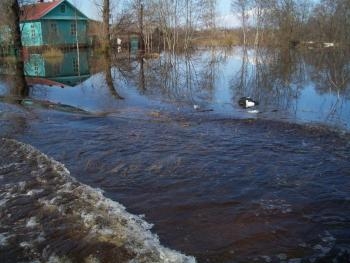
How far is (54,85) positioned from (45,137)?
9.91m

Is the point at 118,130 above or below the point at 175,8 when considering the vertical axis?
below

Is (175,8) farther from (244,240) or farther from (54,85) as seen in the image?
(244,240)

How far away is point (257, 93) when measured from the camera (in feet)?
52.1

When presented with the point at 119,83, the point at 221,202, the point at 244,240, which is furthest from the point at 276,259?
the point at 119,83

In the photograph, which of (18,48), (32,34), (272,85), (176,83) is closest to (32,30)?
(32,34)

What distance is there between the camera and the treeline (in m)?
52.4

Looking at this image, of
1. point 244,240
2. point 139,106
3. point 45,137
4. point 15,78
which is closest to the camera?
point 244,240

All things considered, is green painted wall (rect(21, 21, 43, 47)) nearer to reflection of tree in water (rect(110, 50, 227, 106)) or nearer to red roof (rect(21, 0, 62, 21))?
red roof (rect(21, 0, 62, 21))

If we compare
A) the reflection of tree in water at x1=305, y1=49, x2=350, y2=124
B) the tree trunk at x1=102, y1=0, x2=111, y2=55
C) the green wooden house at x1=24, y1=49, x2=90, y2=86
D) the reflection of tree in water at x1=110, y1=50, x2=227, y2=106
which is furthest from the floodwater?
the tree trunk at x1=102, y1=0, x2=111, y2=55

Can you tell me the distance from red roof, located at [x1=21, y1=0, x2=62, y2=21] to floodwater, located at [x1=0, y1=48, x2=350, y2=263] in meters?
34.5

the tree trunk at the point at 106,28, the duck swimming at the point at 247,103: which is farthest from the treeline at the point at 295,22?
the duck swimming at the point at 247,103

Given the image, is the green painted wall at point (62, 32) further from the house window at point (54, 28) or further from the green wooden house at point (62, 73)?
the green wooden house at point (62, 73)

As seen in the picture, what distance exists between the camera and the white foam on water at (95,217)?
466cm

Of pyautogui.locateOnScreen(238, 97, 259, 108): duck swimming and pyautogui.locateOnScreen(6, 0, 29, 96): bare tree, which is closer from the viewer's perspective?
pyautogui.locateOnScreen(238, 97, 259, 108): duck swimming
